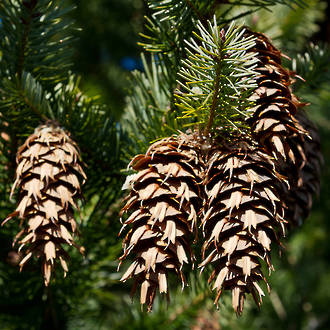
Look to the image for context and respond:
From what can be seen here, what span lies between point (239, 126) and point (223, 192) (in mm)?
118

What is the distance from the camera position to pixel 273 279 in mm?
1692

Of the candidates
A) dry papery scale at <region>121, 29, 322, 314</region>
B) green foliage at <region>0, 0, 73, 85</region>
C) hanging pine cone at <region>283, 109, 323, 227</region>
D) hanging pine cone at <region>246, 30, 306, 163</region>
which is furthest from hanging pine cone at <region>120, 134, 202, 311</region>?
green foliage at <region>0, 0, 73, 85</region>

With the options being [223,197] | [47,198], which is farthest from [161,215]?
[47,198]

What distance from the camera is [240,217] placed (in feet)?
1.75

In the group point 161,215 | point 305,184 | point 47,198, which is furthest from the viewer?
point 305,184

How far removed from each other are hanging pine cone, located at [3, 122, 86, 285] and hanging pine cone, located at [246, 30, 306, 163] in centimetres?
32

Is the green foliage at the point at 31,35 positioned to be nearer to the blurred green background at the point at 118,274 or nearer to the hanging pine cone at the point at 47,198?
the blurred green background at the point at 118,274

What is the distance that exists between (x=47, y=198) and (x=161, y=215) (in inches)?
8.7

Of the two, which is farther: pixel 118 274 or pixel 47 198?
pixel 118 274

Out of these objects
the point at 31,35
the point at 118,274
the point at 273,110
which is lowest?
the point at 118,274

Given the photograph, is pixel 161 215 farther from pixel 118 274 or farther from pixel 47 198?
pixel 118 274

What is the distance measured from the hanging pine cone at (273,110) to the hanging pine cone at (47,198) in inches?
12.7

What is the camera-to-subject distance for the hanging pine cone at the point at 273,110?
584 millimetres

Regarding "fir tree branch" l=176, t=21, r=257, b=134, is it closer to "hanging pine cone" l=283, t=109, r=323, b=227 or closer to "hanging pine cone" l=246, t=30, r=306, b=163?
"hanging pine cone" l=246, t=30, r=306, b=163
